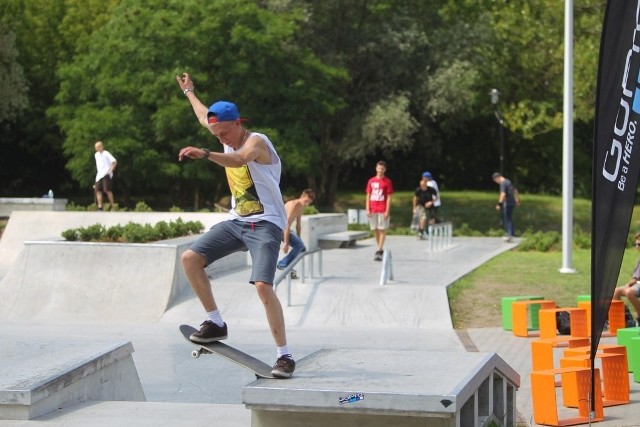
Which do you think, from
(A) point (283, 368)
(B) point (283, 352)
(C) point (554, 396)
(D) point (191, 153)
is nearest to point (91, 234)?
(C) point (554, 396)

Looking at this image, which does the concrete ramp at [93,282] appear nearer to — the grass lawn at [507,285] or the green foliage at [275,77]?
the grass lawn at [507,285]

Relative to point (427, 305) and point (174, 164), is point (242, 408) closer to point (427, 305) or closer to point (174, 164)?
point (427, 305)

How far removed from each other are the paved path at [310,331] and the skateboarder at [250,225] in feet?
7.51

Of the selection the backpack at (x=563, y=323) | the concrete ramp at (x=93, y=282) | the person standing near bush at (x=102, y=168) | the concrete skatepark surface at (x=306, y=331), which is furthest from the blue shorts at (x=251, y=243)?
the person standing near bush at (x=102, y=168)

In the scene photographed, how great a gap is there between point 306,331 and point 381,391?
7.59 m

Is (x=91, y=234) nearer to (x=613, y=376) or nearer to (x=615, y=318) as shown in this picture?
(x=615, y=318)

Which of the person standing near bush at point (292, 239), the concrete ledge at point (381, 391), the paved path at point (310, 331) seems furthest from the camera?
the person standing near bush at point (292, 239)

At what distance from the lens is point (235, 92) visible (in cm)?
3775

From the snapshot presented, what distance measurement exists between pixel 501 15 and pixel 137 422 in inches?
1552

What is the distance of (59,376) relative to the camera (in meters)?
7.30

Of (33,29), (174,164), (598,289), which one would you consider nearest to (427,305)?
(598,289)

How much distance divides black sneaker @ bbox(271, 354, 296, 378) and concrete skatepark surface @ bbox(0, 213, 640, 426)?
2466 mm

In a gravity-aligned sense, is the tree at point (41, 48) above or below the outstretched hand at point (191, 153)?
above

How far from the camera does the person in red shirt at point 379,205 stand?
20.2m
